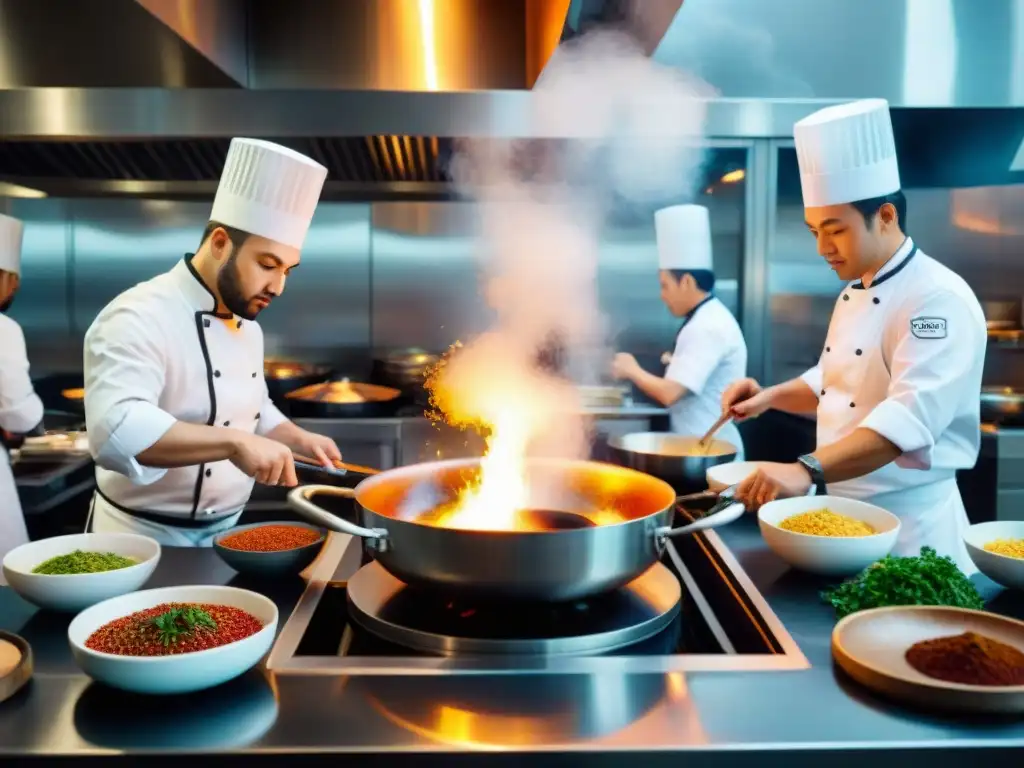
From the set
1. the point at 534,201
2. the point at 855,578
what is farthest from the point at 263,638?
the point at 534,201

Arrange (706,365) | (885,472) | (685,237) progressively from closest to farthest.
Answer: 1. (885,472)
2. (706,365)
3. (685,237)

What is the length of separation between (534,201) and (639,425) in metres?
1.40

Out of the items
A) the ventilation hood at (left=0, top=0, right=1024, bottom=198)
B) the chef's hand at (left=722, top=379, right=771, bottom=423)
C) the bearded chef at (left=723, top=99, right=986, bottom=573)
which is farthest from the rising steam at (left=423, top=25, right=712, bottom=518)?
the bearded chef at (left=723, top=99, right=986, bottom=573)

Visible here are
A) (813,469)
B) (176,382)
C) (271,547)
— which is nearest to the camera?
(271,547)

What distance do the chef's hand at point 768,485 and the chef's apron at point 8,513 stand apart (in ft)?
8.89

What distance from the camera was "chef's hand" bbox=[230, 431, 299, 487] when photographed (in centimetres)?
158

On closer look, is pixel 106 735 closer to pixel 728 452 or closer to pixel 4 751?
pixel 4 751

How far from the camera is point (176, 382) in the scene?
2.04 meters

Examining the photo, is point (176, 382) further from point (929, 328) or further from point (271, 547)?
point (929, 328)

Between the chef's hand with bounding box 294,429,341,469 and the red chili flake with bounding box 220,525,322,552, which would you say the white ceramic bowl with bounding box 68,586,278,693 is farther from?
the chef's hand with bounding box 294,429,341,469

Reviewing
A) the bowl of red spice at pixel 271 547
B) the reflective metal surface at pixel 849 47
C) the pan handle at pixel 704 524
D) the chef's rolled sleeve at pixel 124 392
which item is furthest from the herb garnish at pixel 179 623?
the reflective metal surface at pixel 849 47

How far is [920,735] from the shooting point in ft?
2.96

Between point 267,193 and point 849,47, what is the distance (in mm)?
3357

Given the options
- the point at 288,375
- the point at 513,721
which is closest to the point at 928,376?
the point at 513,721
